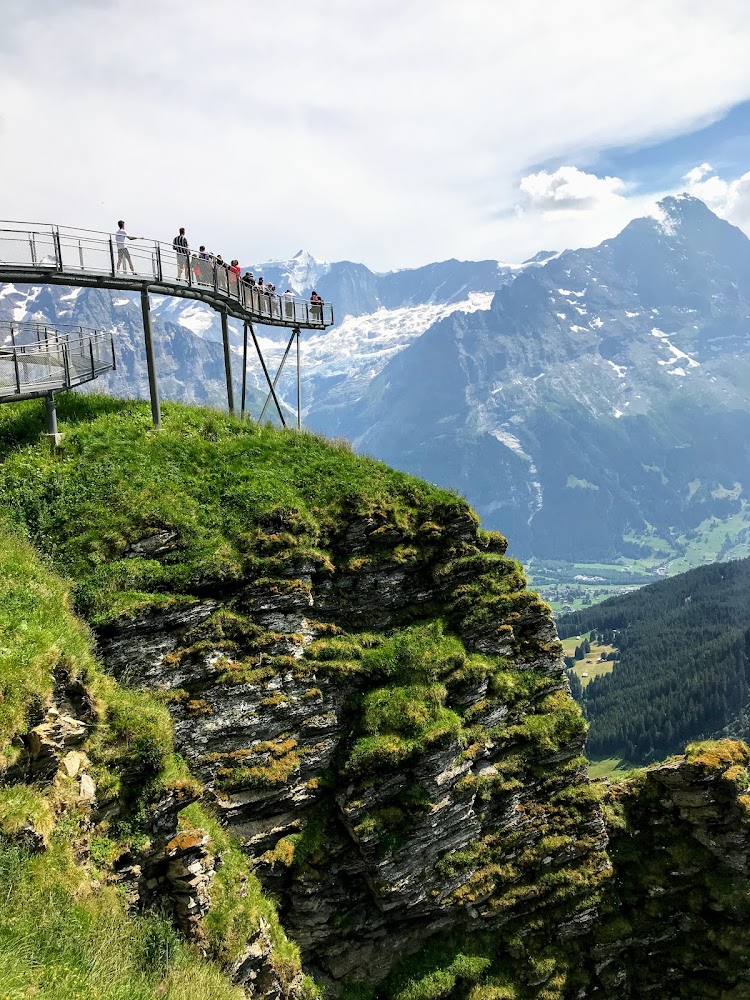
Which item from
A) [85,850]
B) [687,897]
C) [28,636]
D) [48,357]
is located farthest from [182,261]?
[687,897]

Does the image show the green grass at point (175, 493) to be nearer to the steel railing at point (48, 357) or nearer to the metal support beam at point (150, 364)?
the metal support beam at point (150, 364)

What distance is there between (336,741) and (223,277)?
22805mm

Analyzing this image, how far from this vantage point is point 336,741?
2216 cm

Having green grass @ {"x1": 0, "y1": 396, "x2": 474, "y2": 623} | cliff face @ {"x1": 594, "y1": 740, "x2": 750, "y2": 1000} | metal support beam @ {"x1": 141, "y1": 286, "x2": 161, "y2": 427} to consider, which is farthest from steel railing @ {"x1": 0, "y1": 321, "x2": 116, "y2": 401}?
cliff face @ {"x1": 594, "y1": 740, "x2": 750, "y2": 1000}

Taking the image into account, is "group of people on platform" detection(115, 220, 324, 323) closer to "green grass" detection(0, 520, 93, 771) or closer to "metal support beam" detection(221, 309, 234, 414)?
"metal support beam" detection(221, 309, 234, 414)

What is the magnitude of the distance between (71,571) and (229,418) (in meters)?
11.1

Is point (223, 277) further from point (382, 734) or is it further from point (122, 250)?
point (382, 734)

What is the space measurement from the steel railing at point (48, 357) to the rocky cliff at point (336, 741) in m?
1.86

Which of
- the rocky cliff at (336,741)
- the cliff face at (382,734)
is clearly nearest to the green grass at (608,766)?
the rocky cliff at (336,741)

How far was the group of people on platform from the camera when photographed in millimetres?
24469

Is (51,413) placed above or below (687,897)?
above

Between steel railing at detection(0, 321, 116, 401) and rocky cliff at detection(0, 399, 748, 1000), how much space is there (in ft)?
6.09

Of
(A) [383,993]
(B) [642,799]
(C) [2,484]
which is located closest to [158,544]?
(C) [2,484]

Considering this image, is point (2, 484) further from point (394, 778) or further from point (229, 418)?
point (394, 778)
